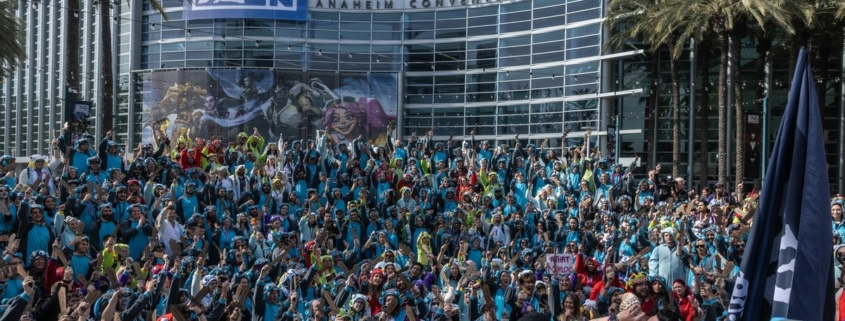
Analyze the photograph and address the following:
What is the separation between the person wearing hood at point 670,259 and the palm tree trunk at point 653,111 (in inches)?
910

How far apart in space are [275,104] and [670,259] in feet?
106

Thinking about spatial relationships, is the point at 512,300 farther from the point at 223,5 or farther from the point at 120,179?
the point at 223,5

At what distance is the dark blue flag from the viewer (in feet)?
17.8

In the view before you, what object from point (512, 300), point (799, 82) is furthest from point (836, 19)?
point (799, 82)

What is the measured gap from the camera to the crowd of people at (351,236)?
1392 centimetres

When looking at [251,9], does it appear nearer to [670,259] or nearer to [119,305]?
[670,259]

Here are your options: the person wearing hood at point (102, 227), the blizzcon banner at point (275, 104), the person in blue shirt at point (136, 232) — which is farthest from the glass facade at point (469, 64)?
the person wearing hood at point (102, 227)

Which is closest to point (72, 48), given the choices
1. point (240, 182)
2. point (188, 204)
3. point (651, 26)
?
point (240, 182)

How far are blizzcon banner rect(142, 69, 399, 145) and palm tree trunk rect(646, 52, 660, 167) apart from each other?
37.8 ft

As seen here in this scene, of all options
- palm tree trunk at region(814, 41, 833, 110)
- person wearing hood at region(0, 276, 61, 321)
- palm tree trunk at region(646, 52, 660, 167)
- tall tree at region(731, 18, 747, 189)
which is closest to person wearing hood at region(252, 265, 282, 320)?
person wearing hood at region(0, 276, 61, 321)

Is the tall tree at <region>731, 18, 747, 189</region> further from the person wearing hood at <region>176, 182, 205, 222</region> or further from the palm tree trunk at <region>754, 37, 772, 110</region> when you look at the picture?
the person wearing hood at <region>176, 182, 205, 222</region>

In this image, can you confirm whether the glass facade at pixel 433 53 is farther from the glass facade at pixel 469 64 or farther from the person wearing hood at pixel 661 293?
the person wearing hood at pixel 661 293

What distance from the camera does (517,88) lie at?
1799 inches

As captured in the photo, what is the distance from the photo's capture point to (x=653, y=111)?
41.2m
